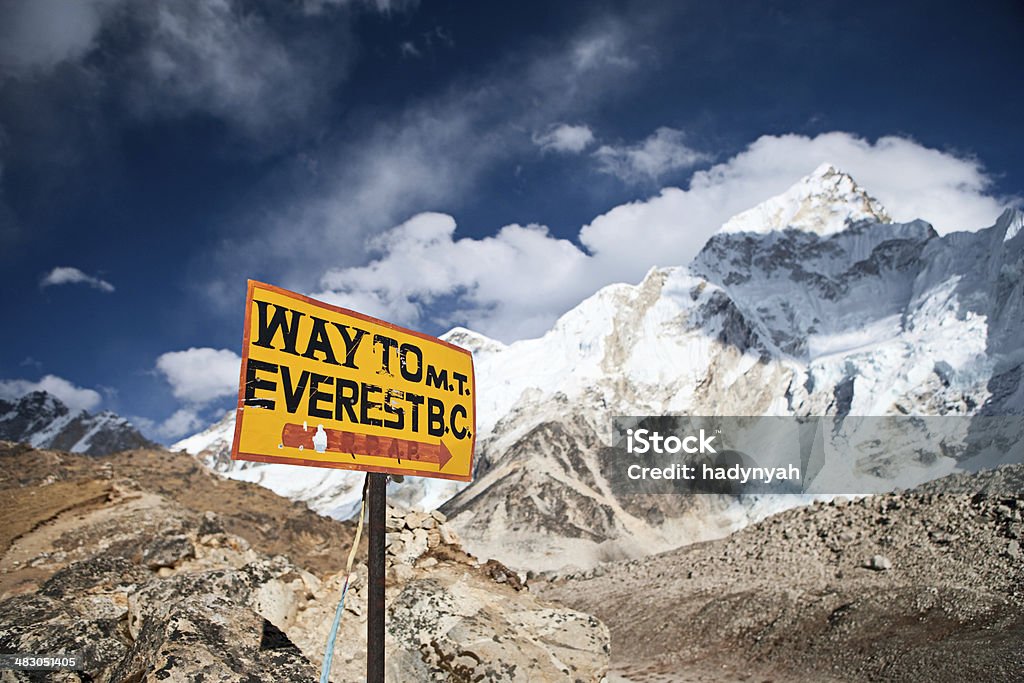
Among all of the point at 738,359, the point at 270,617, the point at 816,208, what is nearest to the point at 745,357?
the point at 738,359

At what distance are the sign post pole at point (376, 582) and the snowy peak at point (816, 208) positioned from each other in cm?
17447

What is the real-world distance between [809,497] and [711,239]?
88.8 meters

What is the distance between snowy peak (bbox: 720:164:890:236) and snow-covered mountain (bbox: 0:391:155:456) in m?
161

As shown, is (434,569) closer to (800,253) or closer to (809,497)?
(809,497)

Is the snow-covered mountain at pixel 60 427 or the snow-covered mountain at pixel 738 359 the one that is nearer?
the snow-covered mountain at pixel 738 359

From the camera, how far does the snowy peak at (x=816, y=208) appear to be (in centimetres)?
16494

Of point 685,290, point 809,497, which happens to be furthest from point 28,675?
point 685,290

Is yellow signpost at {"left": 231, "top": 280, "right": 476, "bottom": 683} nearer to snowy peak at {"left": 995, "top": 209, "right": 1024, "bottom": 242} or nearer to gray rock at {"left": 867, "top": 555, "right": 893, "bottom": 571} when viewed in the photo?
gray rock at {"left": 867, "top": 555, "right": 893, "bottom": 571}

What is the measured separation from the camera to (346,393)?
4.62 metres

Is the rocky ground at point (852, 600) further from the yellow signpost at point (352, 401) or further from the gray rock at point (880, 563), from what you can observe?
the yellow signpost at point (352, 401)

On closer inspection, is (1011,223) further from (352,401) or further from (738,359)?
(352,401)

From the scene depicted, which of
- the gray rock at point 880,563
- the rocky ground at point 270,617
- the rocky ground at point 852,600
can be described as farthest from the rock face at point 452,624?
the gray rock at point 880,563

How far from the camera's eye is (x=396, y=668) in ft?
25.1

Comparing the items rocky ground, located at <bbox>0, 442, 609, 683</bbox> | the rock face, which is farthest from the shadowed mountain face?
the rock face
